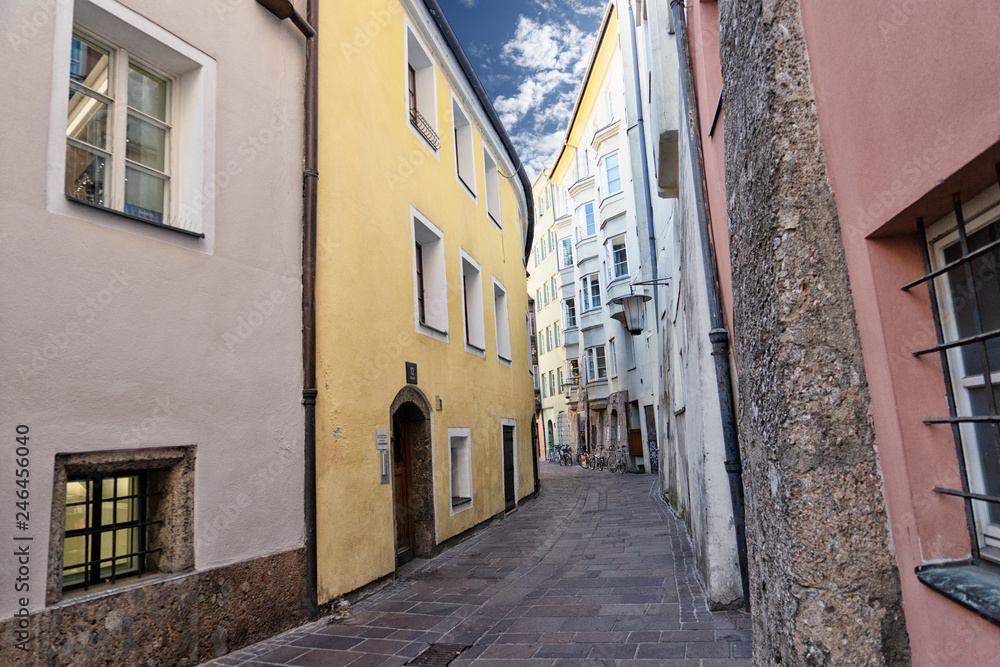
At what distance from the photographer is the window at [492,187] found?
1484cm

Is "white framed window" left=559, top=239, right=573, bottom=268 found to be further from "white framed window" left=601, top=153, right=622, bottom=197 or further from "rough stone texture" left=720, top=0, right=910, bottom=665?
"rough stone texture" left=720, top=0, right=910, bottom=665

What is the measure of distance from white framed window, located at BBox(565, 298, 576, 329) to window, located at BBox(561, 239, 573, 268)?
2.03 metres

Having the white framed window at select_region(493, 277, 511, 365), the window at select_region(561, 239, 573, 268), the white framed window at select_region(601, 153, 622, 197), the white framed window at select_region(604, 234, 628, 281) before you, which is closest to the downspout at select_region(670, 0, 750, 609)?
the white framed window at select_region(493, 277, 511, 365)

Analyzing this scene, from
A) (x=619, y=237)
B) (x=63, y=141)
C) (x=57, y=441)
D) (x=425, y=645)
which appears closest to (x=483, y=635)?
(x=425, y=645)

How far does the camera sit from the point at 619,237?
27062 millimetres

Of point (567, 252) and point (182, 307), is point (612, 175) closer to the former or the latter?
point (567, 252)

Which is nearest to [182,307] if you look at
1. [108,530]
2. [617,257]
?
[108,530]

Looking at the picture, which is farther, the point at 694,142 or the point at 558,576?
the point at 558,576

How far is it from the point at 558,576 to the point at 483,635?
2.17 m

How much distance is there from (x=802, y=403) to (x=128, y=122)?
5.07m

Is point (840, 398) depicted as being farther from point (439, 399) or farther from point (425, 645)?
point (439, 399)

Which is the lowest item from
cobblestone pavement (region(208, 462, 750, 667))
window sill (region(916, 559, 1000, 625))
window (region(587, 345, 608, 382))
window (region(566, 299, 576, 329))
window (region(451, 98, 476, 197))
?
cobblestone pavement (region(208, 462, 750, 667))

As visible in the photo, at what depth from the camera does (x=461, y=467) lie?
430 inches

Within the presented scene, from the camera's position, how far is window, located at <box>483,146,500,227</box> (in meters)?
14.8
